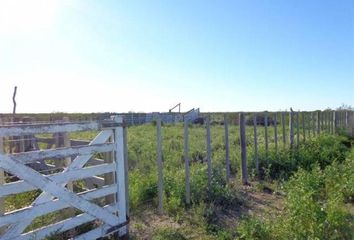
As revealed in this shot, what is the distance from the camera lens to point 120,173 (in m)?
5.11

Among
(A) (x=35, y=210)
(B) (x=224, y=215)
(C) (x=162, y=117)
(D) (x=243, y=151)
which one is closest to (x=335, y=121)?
(D) (x=243, y=151)

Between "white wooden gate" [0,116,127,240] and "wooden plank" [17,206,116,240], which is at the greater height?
"white wooden gate" [0,116,127,240]

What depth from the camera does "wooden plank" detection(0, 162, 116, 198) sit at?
12.8 ft

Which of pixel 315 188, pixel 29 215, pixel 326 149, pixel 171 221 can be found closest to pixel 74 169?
pixel 29 215

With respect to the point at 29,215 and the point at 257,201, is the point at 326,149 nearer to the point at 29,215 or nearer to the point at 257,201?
the point at 257,201

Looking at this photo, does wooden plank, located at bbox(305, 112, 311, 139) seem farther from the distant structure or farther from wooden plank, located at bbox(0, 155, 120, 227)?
wooden plank, located at bbox(0, 155, 120, 227)

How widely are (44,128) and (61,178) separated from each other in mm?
598

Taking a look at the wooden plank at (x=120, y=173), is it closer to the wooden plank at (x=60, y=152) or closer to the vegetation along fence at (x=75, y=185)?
the vegetation along fence at (x=75, y=185)

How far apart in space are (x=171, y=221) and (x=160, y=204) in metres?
0.41

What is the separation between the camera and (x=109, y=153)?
17.2 feet

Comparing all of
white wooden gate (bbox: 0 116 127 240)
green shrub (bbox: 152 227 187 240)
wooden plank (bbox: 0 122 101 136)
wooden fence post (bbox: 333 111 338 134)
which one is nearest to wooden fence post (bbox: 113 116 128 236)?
white wooden gate (bbox: 0 116 127 240)

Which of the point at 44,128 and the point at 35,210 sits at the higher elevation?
the point at 44,128

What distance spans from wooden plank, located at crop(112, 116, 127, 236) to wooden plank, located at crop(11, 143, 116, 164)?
0.38 feet

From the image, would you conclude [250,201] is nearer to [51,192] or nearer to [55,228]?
[55,228]
